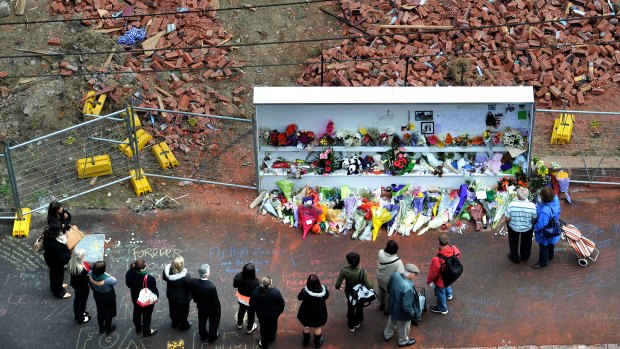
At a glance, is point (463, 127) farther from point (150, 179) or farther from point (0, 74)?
point (0, 74)

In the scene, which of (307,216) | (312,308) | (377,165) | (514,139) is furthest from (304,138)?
(312,308)

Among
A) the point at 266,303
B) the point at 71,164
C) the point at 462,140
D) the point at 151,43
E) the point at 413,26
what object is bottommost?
the point at 266,303

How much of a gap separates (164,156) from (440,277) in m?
7.25

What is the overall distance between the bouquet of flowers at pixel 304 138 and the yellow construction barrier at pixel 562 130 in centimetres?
538

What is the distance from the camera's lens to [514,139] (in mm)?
18000

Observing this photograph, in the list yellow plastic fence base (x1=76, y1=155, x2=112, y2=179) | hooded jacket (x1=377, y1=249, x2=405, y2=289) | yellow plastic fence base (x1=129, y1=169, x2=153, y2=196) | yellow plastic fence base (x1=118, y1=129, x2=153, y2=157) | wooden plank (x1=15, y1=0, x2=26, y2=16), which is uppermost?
wooden plank (x1=15, y1=0, x2=26, y2=16)

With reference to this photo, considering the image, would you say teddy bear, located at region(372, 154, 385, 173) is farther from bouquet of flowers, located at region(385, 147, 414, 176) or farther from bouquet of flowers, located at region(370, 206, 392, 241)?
bouquet of flowers, located at region(370, 206, 392, 241)

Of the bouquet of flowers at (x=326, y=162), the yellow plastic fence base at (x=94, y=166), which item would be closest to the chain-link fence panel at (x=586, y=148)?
the bouquet of flowers at (x=326, y=162)

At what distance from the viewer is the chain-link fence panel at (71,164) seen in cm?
1856

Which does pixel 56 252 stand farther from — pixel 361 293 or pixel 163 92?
pixel 163 92

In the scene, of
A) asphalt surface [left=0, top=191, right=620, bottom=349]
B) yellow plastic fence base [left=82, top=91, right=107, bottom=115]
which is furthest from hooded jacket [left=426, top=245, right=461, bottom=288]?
yellow plastic fence base [left=82, top=91, right=107, bottom=115]

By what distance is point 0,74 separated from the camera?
Answer: 835 inches

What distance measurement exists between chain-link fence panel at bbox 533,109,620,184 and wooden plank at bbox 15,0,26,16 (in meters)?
13.0

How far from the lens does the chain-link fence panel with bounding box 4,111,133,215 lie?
60.9 feet
